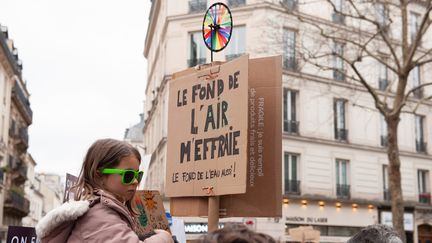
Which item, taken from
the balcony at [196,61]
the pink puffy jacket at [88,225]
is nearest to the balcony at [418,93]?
the balcony at [196,61]

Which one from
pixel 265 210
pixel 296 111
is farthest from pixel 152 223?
pixel 296 111

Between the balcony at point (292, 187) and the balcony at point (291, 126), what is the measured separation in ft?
7.19

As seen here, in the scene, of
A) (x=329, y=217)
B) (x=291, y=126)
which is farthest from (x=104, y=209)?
(x=329, y=217)

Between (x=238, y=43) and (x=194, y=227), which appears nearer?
(x=194, y=227)

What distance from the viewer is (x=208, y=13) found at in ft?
17.6

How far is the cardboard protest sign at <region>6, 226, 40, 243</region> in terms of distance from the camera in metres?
5.03

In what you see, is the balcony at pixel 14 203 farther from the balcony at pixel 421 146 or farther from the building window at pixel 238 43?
the balcony at pixel 421 146

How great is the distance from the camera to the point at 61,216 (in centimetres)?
246

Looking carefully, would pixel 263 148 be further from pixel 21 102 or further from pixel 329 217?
pixel 21 102

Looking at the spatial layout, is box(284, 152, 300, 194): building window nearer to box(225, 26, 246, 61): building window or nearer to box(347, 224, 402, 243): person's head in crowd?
box(225, 26, 246, 61): building window

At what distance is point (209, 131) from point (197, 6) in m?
24.2

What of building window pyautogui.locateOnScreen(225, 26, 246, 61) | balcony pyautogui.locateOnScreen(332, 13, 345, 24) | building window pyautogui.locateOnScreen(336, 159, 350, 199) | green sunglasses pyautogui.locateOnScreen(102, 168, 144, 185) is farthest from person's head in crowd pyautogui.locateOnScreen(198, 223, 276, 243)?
balcony pyautogui.locateOnScreen(332, 13, 345, 24)

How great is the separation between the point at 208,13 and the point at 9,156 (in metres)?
45.7

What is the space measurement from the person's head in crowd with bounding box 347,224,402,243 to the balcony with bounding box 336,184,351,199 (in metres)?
25.0
